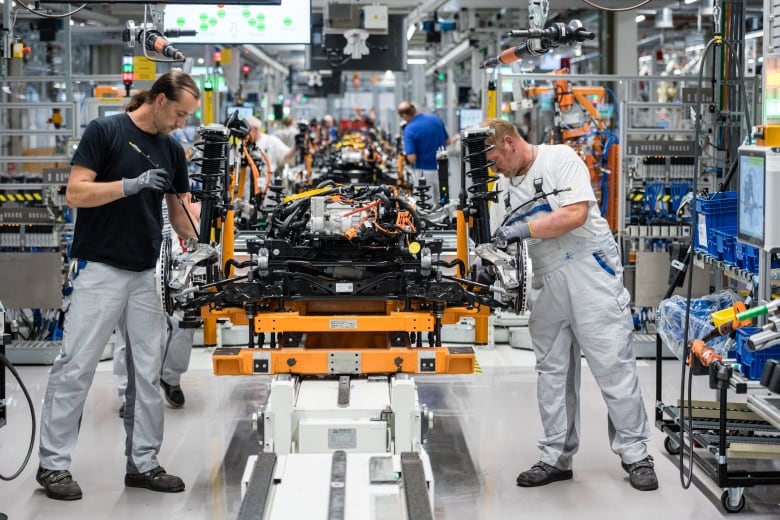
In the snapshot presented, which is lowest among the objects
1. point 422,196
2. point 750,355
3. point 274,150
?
point 750,355

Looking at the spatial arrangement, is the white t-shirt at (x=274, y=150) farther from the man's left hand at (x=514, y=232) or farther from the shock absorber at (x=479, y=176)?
the man's left hand at (x=514, y=232)

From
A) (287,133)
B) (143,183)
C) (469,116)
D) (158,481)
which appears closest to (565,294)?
(143,183)

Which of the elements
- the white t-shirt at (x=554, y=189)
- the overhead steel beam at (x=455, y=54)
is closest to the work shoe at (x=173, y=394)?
the white t-shirt at (x=554, y=189)

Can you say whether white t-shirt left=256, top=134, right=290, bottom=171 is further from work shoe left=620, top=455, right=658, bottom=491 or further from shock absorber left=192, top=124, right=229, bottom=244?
work shoe left=620, top=455, right=658, bottom=491

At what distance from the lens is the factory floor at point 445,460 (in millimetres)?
4738

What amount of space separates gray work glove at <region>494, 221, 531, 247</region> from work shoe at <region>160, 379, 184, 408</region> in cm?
267

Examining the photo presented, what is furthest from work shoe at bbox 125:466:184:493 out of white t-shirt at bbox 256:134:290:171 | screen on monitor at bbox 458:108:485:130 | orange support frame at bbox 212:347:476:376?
screen on monitor at bbox 458:108:485:130

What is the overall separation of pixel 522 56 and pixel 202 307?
2.40m

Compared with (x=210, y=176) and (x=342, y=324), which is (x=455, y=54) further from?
(x=342, y=324)

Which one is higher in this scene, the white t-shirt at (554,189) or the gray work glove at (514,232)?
the white t-shirt at (554,189)

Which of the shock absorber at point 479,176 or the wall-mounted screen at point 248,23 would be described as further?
the wall-mounted screen at point 248,23

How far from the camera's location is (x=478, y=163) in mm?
5023

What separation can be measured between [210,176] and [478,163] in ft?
4.29

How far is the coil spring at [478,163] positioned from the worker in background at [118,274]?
1336mm
